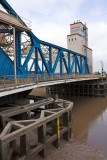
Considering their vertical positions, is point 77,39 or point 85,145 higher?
point 77,39

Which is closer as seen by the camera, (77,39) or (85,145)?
(85,145)

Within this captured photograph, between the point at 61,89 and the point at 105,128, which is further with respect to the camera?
the point at 61,89

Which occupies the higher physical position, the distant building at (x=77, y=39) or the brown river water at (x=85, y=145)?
the distant building at (x=77, y=39)

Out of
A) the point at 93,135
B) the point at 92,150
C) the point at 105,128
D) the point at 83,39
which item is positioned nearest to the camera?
the point at 92,150

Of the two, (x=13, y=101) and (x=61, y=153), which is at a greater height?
(x=13, y=101)

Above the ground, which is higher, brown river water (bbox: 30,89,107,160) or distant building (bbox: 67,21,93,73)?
distant building (bbox: 67,21,93,73)

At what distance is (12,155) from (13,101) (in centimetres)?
657

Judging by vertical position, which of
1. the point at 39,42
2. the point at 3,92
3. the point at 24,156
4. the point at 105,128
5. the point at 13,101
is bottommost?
the point at 105,128

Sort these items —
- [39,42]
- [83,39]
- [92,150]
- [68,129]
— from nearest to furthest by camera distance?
[92,150]
[68,129]
[39,42]
[83,39]

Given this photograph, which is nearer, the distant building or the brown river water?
the brown river water

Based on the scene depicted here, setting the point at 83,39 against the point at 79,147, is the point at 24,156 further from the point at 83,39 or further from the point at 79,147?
the point at 83,39

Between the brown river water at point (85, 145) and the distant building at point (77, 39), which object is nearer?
the brown river water at point (85, 145)

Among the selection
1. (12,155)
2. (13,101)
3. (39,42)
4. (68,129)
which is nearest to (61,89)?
(39,42)

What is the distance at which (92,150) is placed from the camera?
28.1 feet
